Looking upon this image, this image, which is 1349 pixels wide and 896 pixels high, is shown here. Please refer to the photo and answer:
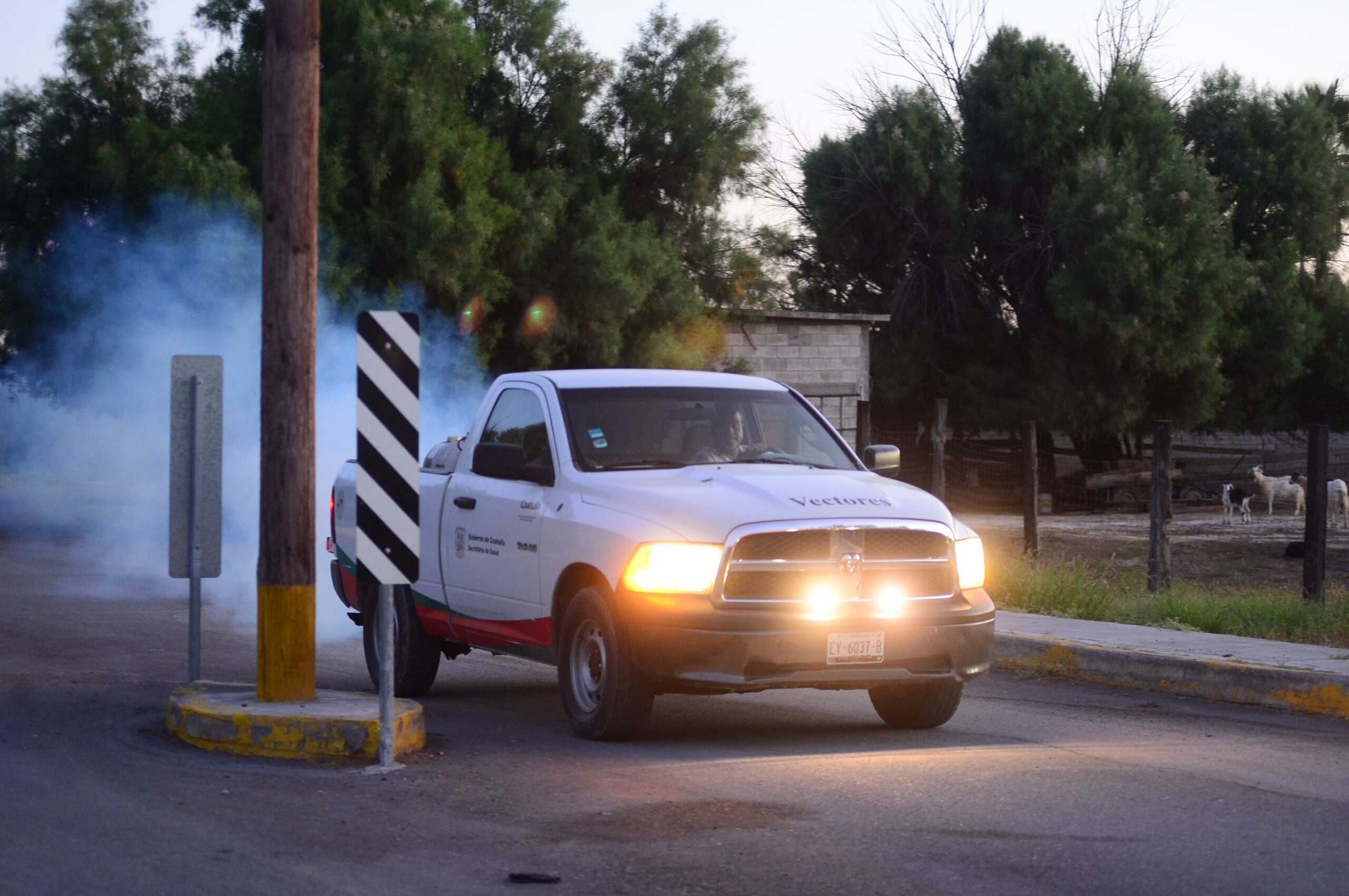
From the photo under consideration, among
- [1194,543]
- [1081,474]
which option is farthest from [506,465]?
[1081,474]

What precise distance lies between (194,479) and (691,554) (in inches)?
120

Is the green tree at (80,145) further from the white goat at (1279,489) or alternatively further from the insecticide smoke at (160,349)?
the white goat at (1279,489)

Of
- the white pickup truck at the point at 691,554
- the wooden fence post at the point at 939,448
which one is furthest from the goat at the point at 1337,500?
the white pickup truck at the point at 691,554

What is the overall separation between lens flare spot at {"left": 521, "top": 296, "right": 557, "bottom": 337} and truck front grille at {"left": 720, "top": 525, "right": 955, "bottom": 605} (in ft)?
72.4

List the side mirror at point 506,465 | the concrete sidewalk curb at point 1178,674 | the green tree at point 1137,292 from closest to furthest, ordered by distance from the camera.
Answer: the side mirror at point 506,465 < the concrete sidewalk curb at point 1178,674 < the green tree at point 1137,292

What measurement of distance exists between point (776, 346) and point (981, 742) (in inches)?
958

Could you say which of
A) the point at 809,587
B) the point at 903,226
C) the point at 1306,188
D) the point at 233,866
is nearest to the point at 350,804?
the point at 233,866

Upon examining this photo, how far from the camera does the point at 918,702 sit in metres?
8.47

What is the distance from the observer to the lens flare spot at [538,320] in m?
29.5

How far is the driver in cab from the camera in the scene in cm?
872

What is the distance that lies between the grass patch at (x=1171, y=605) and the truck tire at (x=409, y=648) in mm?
5855

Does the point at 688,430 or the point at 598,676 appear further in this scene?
the point at 688,430

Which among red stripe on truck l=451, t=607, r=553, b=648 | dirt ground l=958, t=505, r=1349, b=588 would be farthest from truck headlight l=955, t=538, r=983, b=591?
dirt ground l=958, t=505, r=1349, b=588

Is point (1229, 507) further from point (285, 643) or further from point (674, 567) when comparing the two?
point (285, 643)
